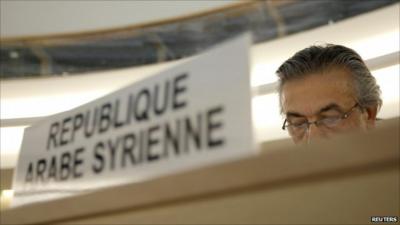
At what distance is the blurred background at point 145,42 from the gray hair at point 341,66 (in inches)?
44.4

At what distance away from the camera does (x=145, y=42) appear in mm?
3506

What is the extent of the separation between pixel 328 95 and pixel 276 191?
965 millimetres

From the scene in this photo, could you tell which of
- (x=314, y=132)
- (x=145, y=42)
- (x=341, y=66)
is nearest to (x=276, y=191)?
(x=314, y=132)

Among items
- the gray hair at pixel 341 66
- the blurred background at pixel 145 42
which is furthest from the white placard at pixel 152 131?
the blurred background at pixel 145 42

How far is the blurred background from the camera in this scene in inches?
101

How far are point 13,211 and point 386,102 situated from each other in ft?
7.80

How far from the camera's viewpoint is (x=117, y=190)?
Answer: 1.23 feet

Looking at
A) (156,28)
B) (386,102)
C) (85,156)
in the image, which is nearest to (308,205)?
(85,156)

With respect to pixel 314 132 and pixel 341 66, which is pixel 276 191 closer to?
pixel 314 132

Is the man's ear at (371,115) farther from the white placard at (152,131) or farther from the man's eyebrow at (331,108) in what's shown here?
the white placard at (152,131)

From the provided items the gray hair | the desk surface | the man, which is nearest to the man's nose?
the man

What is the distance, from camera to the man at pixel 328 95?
121 cm

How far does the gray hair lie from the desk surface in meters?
0.96

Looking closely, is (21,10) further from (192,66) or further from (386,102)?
(192,66)
